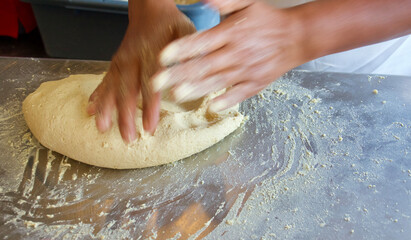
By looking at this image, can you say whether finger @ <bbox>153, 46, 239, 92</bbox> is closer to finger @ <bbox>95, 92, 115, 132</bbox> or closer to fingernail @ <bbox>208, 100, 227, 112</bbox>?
fingernail @ <bbox>208, 100, 227, 112</bbox>

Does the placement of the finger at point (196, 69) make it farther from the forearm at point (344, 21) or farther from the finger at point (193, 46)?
the forearm at point (344, 21)

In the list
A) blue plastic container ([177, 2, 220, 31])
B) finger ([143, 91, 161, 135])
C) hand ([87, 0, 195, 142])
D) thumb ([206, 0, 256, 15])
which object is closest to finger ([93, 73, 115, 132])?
hand ([87, 0, 195, 142])

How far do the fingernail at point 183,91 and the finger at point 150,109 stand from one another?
75 mm

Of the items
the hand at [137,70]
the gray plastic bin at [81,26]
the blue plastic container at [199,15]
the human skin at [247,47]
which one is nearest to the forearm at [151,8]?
the hand at [137,70]

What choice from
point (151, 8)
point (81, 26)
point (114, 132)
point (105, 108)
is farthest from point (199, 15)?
point (105, 108)

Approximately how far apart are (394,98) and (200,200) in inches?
36.6

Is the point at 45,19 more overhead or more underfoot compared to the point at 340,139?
more overhead

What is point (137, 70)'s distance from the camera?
1.01 metres

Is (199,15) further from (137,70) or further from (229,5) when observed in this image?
(229,5)

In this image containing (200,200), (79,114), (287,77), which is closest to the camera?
(200,200)

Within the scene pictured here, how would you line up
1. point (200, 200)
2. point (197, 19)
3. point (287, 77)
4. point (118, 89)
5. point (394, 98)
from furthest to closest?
point (197, 19) < point (287, 77) < point (394, 98) < point (200, 200) < point (118, 89)

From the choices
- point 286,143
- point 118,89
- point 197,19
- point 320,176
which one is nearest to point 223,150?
point 286,143

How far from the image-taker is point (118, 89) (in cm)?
99

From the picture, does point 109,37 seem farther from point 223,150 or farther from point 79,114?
point 223,150
